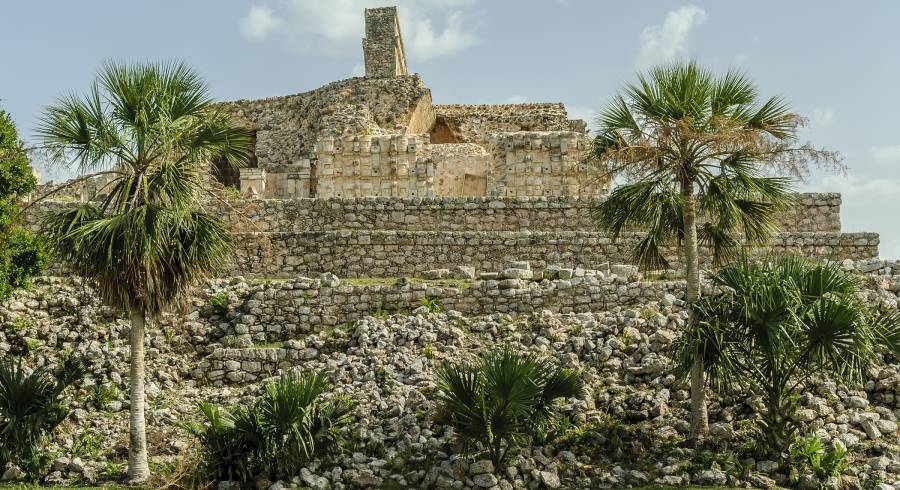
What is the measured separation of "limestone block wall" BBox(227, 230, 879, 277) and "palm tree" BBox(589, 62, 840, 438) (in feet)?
18.9

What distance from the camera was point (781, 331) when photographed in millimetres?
9656

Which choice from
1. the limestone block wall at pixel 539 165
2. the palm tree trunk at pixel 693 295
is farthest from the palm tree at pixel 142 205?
the limestone block wall at pixel 539 165

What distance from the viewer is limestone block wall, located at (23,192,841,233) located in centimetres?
1827

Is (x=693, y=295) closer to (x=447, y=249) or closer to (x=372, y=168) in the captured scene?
(x=447, y=249)

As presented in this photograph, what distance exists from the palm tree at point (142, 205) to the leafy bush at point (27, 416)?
117 centimetres

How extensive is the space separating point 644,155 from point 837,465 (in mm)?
3945

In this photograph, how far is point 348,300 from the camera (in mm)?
14242

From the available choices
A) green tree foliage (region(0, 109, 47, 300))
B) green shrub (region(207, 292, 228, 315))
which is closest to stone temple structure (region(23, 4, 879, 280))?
green shrub (region(207, 292, 228, 315))

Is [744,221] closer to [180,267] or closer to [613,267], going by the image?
[613,267]

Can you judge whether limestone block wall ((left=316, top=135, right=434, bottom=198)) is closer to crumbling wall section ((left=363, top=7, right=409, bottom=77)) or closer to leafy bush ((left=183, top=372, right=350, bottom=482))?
crumbling wall section ((left=363, top=7, right=409, bottom=77))

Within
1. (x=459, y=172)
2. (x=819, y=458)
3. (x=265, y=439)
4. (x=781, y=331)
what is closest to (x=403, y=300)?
(x=265, y=439)

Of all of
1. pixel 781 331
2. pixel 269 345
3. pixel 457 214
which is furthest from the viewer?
pixel 457 214

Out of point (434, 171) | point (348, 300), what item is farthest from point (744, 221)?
point (434, 171)

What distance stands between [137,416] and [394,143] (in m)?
11.6
